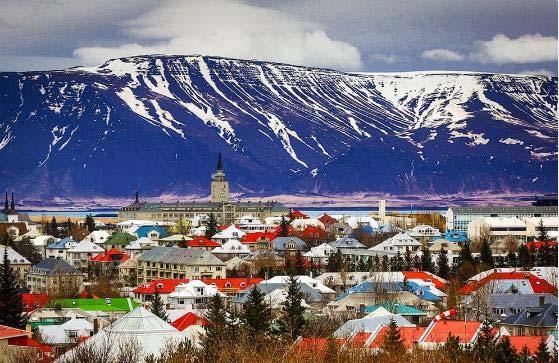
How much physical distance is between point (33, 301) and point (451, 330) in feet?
55.0

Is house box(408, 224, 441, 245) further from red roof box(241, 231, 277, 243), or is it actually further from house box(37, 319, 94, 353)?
house box(37, 319, 94, 353)

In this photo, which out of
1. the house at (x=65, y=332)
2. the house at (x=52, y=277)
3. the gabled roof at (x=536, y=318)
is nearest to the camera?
the house at (x=65, y=332)

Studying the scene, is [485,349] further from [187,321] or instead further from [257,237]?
[257,237]

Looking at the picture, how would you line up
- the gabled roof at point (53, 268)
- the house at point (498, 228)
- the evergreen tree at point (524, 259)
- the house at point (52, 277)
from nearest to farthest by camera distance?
the house at point (52, 277), the evergreen tree at point (524, 259), the gabled roof at point (53, 268), the house at point (498, 228)

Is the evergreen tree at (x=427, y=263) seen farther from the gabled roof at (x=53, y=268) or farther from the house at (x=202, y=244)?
the house at (x=202, y=244)

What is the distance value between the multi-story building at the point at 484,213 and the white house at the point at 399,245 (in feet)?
75.7

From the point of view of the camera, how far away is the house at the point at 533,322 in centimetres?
3362

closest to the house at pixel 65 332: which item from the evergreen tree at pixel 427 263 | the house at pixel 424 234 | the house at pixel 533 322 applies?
the house at pixel 533 322

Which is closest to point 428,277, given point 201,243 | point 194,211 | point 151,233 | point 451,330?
point 451,330

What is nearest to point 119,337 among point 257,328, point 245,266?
point 257,328

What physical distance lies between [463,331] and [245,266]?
30.1 metres

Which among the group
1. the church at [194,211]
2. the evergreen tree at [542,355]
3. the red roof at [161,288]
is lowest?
the red roof at [161,288]

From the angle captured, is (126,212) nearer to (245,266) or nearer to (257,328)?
(245,266)

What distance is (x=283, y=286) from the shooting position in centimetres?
4459
